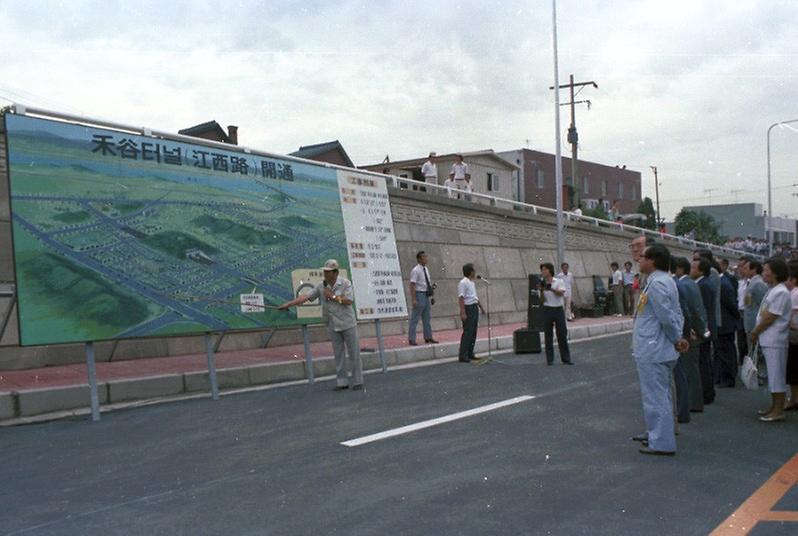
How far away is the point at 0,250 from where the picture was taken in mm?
10438

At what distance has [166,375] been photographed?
961 centimetres

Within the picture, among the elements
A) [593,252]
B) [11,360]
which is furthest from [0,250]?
[593,252]

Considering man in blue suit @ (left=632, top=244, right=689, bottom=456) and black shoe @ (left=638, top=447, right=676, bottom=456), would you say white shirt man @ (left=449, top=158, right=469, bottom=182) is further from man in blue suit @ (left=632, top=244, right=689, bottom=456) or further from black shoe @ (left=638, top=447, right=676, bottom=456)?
black shoe @ (left=638, top=447, right=676, bottom=456)

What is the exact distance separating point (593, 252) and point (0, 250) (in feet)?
80.4

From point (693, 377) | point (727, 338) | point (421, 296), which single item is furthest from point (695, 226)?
point (693, 377)

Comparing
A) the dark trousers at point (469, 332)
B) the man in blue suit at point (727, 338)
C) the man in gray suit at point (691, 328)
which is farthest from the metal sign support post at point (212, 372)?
the man in blue suit at point (727, 338)

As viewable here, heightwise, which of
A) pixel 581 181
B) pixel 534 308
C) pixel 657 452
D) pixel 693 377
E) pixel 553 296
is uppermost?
pixel 581 181

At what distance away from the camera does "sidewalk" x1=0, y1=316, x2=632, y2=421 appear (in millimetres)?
8312

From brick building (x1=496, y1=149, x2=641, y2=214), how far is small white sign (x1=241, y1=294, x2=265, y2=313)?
1656 inches

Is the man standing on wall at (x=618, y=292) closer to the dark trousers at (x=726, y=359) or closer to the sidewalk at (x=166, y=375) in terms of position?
the sidewalk at (x=166, y=375)

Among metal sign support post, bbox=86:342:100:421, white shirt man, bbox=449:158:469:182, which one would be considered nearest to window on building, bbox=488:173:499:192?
white shirt man, bbox=449:158:469:182

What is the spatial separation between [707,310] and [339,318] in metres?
4.91

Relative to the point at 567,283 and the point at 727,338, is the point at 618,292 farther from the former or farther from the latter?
the point at 727,338

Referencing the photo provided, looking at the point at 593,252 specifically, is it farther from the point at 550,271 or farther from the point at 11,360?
the point at 11,360
